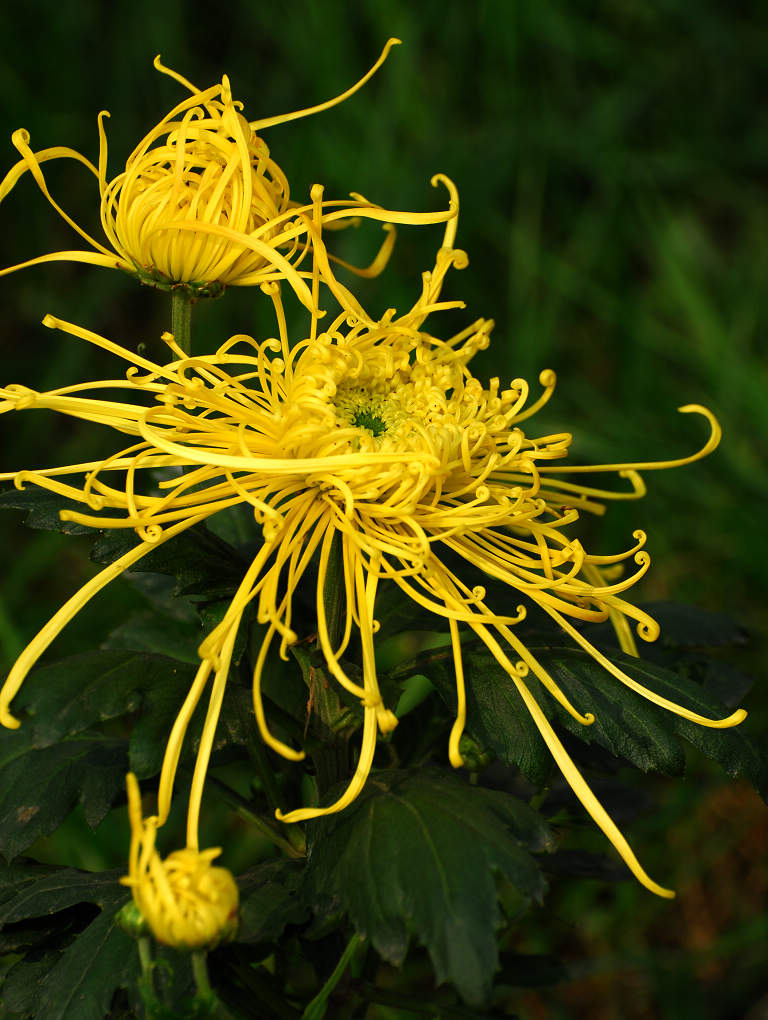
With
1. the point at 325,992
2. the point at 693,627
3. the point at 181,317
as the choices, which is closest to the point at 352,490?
the point at 181,317

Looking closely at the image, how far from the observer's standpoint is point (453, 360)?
757mm

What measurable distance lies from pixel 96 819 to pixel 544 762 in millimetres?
300

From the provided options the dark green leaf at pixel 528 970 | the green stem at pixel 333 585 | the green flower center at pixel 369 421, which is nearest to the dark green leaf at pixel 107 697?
the green stem at pixel 333 585

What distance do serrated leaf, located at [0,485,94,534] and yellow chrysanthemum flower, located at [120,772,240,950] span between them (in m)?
0.18

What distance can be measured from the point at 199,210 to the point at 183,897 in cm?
42

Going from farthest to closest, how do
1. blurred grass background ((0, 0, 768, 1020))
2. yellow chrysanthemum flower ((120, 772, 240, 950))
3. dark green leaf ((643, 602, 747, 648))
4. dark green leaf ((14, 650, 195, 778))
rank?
1. blurred grass background ((0, 0, 768, 1020))
2. dark green leaf ((643, 602, 747, 648))
3. dark green leaf ((14, 650, 195, 778))
4. yellow chrysanthemum flower ((120, 772, 240, 950))

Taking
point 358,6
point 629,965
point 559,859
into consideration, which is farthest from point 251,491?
point 358,6

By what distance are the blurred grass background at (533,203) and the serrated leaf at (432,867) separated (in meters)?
1.07

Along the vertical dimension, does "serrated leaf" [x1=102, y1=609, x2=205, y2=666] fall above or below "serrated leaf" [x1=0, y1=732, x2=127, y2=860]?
below

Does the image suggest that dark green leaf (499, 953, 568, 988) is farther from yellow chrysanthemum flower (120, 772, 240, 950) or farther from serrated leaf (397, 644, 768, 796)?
yellow chrysanthemum flower (120, 772, 240, 950)

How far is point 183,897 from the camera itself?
55 cm

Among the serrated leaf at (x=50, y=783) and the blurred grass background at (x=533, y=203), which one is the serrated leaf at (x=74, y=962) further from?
the blurred grass background at (x=533, y=203)

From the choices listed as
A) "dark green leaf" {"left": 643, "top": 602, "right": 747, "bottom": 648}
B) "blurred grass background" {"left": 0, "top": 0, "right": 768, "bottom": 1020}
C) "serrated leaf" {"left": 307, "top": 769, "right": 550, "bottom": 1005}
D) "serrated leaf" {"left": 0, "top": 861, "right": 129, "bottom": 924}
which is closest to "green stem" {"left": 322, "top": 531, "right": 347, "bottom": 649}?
"serrated leaf" {"left": 307, "top": 769, "right": 550, "bottom": 1005}

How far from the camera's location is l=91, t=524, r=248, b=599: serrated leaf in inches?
27.1
